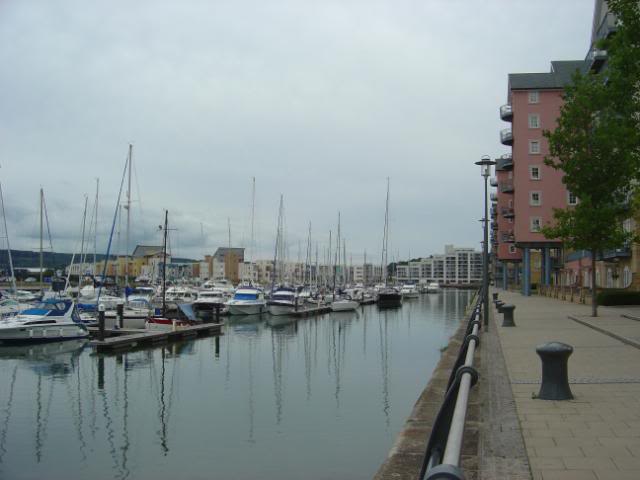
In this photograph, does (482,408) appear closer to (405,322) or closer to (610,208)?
(610,208)

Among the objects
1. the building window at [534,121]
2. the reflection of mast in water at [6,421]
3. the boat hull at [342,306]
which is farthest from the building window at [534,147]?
the reflection of mast in water at [6,421]

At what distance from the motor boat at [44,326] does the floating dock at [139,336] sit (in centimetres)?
132

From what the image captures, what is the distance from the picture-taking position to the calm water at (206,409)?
13.2m

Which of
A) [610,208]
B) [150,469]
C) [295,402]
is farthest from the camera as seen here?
[610,208]

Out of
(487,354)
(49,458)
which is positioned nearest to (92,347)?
(49,458)

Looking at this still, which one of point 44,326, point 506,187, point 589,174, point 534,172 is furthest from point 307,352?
point 506,187

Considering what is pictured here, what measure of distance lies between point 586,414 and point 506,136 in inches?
2445

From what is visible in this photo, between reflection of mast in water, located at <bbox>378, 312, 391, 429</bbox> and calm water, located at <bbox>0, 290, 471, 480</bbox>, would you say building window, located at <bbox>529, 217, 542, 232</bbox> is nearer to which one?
reflection of mast in water, located at <bbox>378, 312, 391, 429</bbox>

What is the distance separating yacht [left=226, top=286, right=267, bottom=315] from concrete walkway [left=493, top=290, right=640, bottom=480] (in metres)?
41.4

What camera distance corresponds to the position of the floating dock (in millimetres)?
31781

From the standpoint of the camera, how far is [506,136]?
67.6 metres

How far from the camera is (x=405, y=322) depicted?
5500 cm

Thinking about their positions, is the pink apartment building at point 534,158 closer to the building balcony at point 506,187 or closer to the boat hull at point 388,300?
the building balcony at point 506,187

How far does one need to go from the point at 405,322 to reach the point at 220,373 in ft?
104
